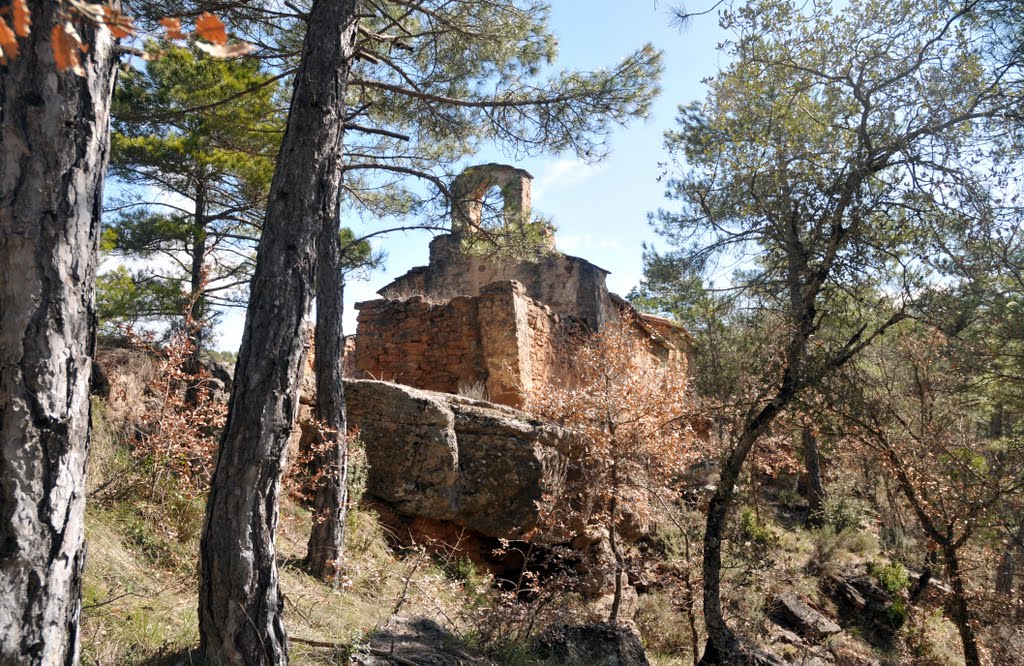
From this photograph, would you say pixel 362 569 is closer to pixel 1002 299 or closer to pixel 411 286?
pixel 1002 299

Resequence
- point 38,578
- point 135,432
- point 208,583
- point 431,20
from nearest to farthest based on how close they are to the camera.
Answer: point 38,578
point 208,583
point 135,432
point 431,20

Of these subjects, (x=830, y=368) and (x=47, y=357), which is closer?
(x=47, y=357)

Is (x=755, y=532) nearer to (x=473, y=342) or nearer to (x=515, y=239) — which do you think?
(x=473, y=342)

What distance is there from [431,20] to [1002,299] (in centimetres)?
629

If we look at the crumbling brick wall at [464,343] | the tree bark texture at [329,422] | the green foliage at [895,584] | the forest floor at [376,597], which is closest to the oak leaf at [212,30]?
the forest floor at [376,597]

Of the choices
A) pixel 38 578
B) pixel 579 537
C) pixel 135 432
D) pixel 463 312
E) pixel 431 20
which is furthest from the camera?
pixel 463 312

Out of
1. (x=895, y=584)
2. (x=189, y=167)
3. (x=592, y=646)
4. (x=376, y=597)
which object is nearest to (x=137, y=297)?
(x=189, y=167)

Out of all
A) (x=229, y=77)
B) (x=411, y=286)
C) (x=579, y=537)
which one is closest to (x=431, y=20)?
(x=229, y=77)

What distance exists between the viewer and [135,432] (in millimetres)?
6316

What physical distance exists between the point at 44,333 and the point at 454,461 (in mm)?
5711

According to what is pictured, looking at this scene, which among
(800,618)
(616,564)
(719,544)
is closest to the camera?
(719,544)

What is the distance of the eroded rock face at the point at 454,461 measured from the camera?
26.1 feet

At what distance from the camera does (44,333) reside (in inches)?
104

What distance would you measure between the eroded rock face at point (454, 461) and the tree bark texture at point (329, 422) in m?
0.81
